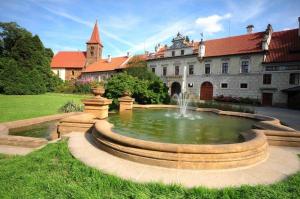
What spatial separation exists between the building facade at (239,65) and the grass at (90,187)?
28820mm

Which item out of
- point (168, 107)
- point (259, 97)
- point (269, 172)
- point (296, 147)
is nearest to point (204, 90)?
point (259, 97)

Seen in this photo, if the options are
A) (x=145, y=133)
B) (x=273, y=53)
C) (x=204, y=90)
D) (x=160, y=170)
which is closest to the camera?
(x=160, y=170)

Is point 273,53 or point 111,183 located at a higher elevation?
point 273,53

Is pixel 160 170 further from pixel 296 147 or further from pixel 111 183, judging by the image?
pixel 296 147

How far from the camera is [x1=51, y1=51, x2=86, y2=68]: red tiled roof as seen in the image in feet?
220

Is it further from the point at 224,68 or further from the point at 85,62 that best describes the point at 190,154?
the point at 85,62

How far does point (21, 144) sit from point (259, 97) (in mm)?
31369

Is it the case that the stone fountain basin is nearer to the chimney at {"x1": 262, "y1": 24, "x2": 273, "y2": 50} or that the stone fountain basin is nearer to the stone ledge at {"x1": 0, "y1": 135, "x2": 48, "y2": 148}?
the stone ledge at {"x1": 0, "y1": 135, "x2": 48, "y2": 148}

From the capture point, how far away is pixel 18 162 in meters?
4.41

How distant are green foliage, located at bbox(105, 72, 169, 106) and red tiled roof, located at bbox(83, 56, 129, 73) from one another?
31.7 m

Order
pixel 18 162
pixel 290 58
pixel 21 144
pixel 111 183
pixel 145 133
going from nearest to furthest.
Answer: pixel 111 183 → pixel 18 162 → pixel 21 144 → pixel 145 133 → pixel 290 58

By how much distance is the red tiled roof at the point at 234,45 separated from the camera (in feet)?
104

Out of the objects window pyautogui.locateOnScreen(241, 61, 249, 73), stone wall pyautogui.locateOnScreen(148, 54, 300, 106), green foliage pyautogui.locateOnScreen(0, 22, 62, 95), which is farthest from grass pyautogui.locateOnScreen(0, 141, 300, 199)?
green foliage pyautogui.locateOnScreen(0, 22, 62, 95)

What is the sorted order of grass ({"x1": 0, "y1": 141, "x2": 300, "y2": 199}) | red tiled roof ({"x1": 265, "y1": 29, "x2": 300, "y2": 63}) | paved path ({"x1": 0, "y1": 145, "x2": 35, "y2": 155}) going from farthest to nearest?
red tiled roof ({"x1": 265, "y1": 29, "x2": 300, "y2": 63}) < paved path ({"x1": 0, "y1": 145, "x2": 35, "y2": 155}) < grass ({"x1": 0, "y1": 141, "x2": 300, "y2": 199})
